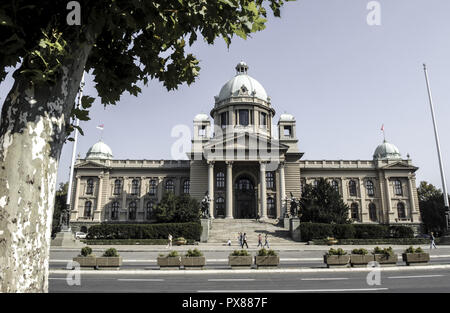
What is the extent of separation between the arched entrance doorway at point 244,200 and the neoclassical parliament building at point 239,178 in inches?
6.9

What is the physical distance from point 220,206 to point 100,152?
28.5 metres

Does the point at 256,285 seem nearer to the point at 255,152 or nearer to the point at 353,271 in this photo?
the point at 353,271

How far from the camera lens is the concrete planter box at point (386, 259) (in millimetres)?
17141

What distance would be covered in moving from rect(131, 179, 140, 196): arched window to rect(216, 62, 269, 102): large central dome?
23419 mm

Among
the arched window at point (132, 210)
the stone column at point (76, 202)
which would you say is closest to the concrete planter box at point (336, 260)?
the arched window at point (132, 210)

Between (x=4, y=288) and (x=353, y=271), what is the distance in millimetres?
15873

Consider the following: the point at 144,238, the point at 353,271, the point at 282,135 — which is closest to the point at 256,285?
the point at 353,271

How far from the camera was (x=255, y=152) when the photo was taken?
53344mm

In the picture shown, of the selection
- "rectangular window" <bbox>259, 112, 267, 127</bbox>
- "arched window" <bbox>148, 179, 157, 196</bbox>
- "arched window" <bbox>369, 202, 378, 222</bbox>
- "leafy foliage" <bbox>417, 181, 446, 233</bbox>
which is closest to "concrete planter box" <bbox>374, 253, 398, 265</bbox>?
"rectangular window" <bbox>259, 112, 267, 127</bbox>

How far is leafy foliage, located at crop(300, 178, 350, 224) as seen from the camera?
4344cm

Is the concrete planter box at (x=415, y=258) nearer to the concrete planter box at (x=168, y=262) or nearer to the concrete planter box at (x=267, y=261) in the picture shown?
the concrete planter box at (x=267, y=261)

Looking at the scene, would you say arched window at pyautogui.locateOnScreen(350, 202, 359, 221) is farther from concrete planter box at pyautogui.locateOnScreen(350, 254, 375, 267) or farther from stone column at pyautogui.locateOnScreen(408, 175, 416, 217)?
concrete planter box at pyautogui.locateOnScreen(350, 254, 375, 267)

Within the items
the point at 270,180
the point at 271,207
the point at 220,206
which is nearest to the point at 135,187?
the point at 220,206
